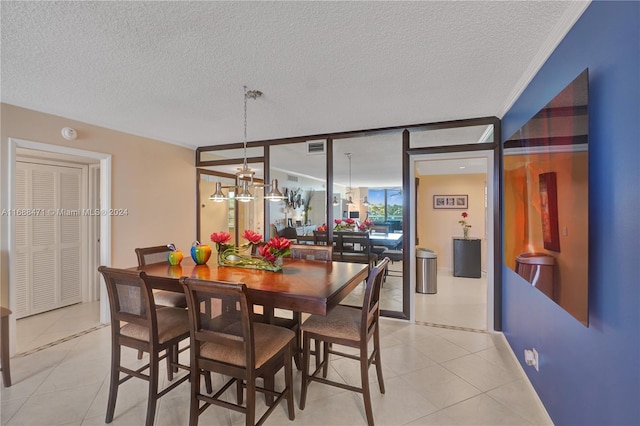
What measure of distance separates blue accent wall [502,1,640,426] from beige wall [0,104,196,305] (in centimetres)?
435

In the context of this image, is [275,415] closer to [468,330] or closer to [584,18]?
[468,330]

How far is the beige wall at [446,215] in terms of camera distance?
6148 millimetres

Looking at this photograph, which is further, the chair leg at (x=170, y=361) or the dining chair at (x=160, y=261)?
the dining chair at (x=160, y=261)

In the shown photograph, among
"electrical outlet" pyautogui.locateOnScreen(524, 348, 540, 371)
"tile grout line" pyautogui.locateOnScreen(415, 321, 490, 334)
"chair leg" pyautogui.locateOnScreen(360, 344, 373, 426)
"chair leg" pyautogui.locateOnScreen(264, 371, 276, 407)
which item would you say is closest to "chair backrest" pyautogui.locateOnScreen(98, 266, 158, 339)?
"chair leg" pyautogui.locateOnScreen(264, 371, 276, 407)

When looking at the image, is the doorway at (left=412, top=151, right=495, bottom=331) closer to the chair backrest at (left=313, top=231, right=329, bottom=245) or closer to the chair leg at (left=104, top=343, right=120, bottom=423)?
the chair backrest at (left=313, top=231, right=329, bottom=245)

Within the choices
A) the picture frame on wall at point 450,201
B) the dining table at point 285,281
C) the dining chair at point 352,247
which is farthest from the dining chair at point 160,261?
the picture frame on wall at point 450,201

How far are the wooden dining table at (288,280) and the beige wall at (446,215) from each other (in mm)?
4269

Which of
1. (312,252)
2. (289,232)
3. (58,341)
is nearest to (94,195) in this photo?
(58,341)

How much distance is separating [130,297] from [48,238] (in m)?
3.10

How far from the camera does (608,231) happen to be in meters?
1.23

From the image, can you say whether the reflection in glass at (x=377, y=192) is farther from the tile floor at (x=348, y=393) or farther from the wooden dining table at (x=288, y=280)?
the wooden dining table at (x=288, y=280)

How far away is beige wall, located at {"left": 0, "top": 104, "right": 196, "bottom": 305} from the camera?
2740mm

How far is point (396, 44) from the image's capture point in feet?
5.83

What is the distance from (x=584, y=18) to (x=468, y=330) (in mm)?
2965
